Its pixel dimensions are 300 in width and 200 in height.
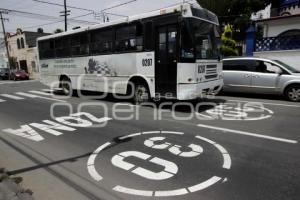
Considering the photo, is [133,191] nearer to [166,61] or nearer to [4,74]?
[166,61]

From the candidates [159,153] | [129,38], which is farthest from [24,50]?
[159,153]

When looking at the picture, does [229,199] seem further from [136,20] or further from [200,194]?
[136,20]

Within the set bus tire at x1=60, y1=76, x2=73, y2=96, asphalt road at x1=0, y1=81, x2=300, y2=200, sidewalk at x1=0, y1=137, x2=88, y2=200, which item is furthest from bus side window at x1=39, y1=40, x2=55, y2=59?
sidewalk at x1=0, y1=137, x2=88, y2=200

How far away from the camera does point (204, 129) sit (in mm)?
6426

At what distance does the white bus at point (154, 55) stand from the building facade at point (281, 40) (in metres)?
6.95

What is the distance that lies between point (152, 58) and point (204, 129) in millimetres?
3328

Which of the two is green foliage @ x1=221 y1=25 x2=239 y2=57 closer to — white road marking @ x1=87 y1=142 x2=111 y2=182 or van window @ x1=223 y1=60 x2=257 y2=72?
van window @ x1=223 y1=60 x2=257 y2=72

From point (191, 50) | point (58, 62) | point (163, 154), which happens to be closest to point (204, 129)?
point (163, 154)

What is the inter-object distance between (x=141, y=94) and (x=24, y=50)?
41.4 metres

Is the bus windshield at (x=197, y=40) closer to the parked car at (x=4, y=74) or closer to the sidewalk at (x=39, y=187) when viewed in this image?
the sidewalk at (x=39, y=187)

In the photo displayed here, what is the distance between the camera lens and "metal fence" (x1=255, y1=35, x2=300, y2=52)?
14.1 metres

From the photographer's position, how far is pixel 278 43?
14.8 metres

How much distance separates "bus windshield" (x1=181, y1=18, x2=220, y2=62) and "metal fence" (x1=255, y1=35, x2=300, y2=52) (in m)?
7.59

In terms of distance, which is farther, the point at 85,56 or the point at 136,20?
the point at 85,56
